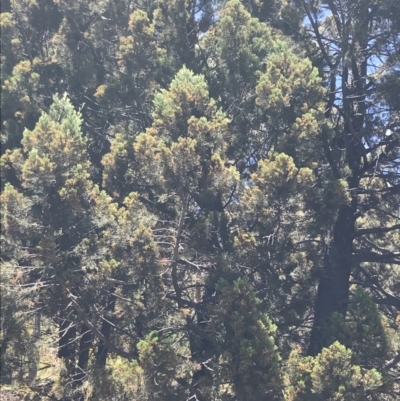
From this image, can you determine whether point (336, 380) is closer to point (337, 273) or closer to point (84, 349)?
point (337, 273)

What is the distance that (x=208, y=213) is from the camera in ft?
33.4

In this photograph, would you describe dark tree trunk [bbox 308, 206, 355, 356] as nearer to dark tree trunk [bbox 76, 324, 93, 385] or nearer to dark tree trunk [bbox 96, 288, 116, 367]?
dark tree trunk [bbox 96, 288, 116, 367]

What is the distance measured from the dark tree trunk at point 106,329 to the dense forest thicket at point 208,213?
0.04 metres

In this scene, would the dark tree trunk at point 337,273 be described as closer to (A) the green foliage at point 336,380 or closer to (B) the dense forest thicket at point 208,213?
(B) the dense forest thicket at point 208,213

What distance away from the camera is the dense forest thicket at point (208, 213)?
9.04 meters

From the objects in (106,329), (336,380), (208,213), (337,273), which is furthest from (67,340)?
(337,273)

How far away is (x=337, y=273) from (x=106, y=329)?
4.45 m

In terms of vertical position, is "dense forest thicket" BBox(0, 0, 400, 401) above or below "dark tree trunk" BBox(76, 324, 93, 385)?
above

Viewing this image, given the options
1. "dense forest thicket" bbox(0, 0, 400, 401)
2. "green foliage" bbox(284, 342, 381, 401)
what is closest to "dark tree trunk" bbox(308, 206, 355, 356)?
"dense forest thicket" bbox(0, 0, 400, 401)

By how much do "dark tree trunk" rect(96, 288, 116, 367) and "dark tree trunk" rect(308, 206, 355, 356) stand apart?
357 centimetres

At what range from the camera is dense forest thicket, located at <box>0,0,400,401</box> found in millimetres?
9039

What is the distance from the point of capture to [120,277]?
958cm

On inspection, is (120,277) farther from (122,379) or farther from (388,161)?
(388,161)

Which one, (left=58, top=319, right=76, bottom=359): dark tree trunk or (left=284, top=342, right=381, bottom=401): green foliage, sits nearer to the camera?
(left=284, top=342, right=381, bottom=401): green foliage
